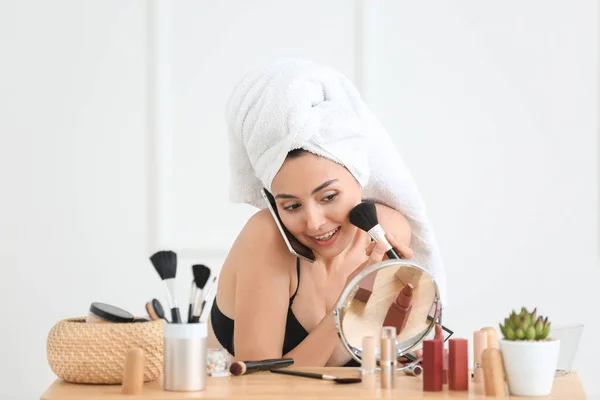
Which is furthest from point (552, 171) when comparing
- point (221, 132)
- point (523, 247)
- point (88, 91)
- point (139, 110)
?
point (88, 91)

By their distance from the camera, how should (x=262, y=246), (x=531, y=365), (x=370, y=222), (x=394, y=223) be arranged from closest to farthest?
1. (x=531, y=365)
2. (x=370, y=222)
3. (x=262, y=246)
4. (x=394, y=223)

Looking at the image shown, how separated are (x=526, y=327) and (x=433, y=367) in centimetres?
15

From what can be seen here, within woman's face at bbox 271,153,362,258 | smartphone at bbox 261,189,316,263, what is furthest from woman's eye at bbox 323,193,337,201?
smartphone at bbox 261,189,316,263

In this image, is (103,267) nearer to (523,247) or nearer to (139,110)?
(139,110)

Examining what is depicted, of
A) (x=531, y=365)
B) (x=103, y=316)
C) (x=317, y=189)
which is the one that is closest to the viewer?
(x=531, y=365)

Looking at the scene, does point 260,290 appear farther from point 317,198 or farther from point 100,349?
point 100,349

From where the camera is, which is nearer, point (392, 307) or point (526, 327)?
point (526, 327)

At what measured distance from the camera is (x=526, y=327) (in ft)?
4.16

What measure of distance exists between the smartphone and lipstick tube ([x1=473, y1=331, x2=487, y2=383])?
1.71 feet

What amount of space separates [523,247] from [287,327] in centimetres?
167

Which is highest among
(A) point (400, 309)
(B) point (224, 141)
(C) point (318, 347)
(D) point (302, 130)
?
(B) point (224, 141)

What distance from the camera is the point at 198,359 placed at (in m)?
1.29

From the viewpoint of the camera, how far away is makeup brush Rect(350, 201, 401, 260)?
156 cm

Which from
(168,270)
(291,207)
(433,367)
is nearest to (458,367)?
(433,367)
